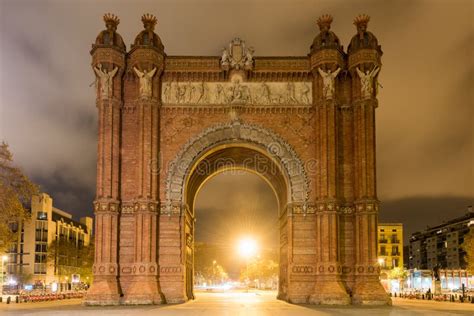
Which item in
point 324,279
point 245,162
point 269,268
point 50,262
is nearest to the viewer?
point 324,279

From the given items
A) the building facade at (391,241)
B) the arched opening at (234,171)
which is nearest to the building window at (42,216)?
the arched opening at (234,171)

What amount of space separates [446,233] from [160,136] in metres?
121

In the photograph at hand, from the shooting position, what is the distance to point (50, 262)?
9594cm

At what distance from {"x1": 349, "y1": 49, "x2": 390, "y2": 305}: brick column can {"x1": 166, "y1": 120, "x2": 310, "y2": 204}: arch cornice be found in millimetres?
3348

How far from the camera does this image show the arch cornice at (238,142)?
37.9 m

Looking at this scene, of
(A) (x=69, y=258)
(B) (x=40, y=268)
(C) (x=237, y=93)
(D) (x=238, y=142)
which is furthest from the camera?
(A) (x=69, y=258)

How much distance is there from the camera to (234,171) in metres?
45.9

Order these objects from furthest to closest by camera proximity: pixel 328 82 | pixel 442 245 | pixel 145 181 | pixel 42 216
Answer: pixel 442 245 → pixel 42 216 → pixel 328 82 → pixel 145 181

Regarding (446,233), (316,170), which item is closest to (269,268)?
(446,233)

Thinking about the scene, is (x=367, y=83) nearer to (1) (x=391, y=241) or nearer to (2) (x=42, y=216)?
(2) (x=42, y=216)

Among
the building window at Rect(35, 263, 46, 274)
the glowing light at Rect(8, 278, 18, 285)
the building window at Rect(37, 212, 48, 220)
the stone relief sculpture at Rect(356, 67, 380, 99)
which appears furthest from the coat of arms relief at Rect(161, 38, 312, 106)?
the building window at Rect(35, 263, 46, 274)

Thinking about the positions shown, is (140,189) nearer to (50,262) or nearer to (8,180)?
(8,180)

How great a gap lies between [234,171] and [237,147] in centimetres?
623

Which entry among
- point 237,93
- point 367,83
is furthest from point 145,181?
point 367,83
